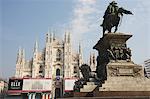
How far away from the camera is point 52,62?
5088cm

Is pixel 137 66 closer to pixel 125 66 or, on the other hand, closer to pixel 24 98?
pixel 125 66

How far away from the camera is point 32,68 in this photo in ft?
164

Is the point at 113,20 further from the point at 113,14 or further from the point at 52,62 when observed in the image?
the point at 52,62

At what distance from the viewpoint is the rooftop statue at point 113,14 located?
9234 millimetres

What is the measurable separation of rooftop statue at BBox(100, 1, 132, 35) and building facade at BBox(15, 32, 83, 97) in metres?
40.3

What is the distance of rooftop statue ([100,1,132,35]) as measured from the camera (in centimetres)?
923

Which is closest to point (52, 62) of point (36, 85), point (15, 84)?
point (36, 85)

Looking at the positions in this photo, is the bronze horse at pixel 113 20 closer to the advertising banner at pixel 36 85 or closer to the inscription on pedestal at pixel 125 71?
the inscription on pedestal at pixel 125 71

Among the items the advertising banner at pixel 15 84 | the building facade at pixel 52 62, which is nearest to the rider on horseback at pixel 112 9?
the advertising banner at pixel 15 84

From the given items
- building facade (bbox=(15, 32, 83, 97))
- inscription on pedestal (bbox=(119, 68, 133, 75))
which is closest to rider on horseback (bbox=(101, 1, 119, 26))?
inscription on pedestal (bbox=(119, 68, 133, 75))

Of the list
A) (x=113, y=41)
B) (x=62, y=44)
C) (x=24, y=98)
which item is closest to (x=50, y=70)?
(x=62, y=44)

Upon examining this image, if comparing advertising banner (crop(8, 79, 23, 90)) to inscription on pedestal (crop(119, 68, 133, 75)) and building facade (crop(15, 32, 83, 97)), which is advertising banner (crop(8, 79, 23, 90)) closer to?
building facade (crop(15, 32, 83, 97))

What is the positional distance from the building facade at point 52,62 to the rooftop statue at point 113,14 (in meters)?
→ 40.3

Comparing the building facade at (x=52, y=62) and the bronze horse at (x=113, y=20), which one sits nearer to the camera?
the bronze horse at (x=113, y=20)
